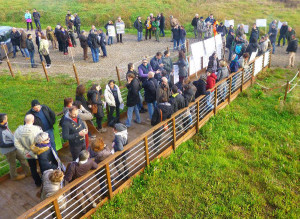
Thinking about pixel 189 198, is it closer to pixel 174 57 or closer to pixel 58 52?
pixel 174 57

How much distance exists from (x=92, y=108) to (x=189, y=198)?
13.1ft

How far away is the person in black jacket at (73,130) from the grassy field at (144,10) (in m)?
20.6

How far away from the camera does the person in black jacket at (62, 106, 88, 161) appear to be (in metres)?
Result: 6.74

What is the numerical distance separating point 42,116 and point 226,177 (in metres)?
5.17

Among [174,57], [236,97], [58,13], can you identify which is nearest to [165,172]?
[236,97]

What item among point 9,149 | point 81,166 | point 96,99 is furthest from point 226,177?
point 9,149

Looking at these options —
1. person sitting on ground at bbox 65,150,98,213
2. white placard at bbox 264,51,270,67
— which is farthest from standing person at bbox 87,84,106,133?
white placard at bbox 264,51,270,67

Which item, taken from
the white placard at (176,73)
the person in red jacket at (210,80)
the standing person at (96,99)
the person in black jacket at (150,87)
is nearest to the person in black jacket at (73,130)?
the standing person at (96,99)

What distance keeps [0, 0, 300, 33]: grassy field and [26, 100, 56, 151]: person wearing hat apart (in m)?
20.3

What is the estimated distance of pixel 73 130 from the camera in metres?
6.86

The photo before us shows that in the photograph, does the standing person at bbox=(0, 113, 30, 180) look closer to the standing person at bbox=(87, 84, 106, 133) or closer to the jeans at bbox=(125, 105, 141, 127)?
the standing person at bbox=(87, 84, 106, 133)

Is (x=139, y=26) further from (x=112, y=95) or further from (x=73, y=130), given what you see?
(x=73, y=130)

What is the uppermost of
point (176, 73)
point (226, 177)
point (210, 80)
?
point (210, 80)

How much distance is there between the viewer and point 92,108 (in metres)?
8.62
